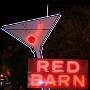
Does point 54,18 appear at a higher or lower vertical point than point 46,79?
higher

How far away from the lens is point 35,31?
12531mm

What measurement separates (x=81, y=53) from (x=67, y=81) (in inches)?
60.2

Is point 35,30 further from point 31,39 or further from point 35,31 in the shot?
point 31,39

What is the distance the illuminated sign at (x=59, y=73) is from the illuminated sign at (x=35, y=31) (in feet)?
3.21

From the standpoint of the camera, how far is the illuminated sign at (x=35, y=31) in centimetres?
1248

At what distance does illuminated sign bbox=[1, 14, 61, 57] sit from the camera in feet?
41.0

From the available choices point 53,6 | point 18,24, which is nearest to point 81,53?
point 18,24

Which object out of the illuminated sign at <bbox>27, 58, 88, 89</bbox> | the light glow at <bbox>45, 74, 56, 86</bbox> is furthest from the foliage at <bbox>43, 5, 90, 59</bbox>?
the light glow at <bbox>45, 74, 56, 86</bbox>

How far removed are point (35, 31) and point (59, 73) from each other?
77.5 inches

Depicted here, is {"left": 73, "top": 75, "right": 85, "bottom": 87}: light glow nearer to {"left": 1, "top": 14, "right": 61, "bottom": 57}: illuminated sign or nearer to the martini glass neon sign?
{"left": 1, "top": 14, "right": 61, "bottom": 57}: illuminated sign

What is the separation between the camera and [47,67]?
11.7 meters

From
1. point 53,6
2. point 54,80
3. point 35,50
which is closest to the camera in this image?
point 54,80

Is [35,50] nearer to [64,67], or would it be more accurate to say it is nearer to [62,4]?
[64,67]

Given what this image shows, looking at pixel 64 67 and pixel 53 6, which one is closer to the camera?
pixel 64 67
